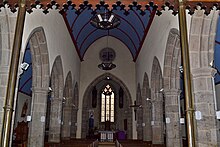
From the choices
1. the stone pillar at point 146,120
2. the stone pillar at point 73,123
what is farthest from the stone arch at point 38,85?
the stone pillar at point 73,123

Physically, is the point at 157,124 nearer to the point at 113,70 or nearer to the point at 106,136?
the point at 106,136

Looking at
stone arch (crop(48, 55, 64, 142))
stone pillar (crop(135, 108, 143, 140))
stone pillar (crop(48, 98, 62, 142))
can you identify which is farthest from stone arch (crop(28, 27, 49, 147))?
stone pillar (crop(135, 108, 143, 140))

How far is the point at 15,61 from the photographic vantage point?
262 cm

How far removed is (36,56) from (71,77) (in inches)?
201

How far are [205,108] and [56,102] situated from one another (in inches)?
277

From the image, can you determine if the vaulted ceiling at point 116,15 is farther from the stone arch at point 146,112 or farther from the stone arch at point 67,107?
the stone arch at point 146,112

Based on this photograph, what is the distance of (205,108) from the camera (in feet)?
19.0

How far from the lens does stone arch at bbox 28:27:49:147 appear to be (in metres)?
8.16

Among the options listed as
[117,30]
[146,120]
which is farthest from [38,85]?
[117,30]

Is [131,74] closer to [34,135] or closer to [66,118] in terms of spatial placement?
[66,118]

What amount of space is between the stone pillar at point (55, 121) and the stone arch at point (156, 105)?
4177 millimetres

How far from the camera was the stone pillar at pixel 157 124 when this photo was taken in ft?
36.8

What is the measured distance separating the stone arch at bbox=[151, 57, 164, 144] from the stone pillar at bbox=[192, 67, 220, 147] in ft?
16.1

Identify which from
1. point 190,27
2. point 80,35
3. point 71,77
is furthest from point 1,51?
point 80,35
